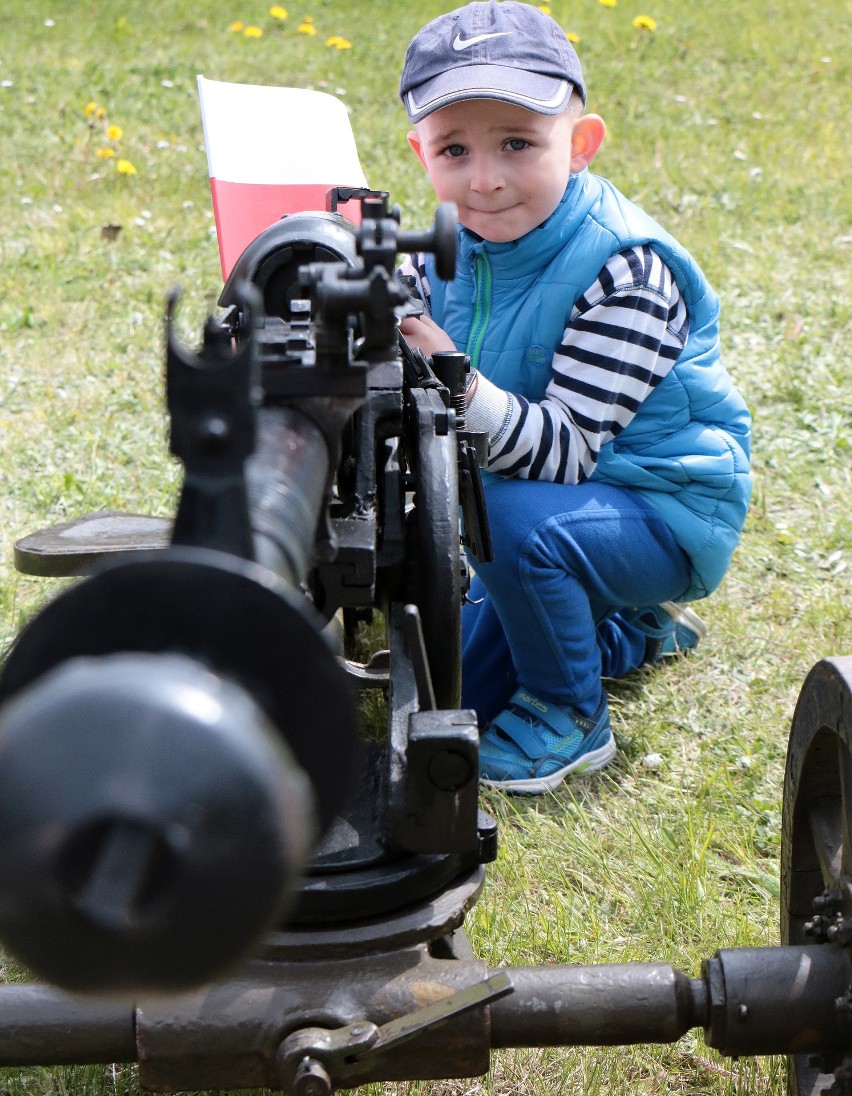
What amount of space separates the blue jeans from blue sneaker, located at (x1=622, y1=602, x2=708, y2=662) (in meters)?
0.19

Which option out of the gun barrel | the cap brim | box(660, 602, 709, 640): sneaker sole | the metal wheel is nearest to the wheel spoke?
the metal wheel

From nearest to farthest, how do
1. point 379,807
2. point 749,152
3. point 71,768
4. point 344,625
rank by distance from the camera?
point 71,768
point 379,807
point 344,625
point 749,152

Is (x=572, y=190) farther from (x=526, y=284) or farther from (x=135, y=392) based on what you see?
(x=135, y=392)

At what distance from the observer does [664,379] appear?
285 cm

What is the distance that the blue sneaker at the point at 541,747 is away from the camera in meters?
2.88

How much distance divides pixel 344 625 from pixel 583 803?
28.8 inches

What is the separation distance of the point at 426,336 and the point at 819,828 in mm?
1109

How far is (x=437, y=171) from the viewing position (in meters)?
2.77

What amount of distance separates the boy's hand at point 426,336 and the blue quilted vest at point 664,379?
0.42m

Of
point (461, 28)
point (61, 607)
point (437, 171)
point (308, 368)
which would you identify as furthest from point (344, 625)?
point (61, 607)

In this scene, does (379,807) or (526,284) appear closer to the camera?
(379,807)

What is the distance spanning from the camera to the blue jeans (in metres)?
2.75

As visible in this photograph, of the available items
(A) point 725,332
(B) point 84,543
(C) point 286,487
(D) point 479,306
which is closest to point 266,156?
(D) point 479,306

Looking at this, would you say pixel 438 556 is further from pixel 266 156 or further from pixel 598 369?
pixel 266 156
